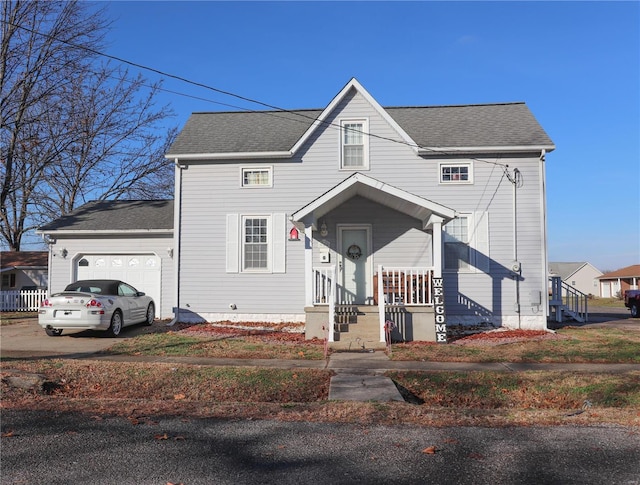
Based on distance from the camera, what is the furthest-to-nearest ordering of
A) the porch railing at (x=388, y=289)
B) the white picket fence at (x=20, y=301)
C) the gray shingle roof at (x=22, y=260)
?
the gray shingle roof at (x=22, y=260) < the white picket fence at (x=20, y=301) < the porch railing at (x=388, y=289)

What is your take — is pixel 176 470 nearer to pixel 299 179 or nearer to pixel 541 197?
pixel 299 179

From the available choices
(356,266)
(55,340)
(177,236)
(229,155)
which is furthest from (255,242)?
(55,340)

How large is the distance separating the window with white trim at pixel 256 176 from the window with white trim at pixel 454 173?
16.8 ft

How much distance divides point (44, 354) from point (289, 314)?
6635 mm

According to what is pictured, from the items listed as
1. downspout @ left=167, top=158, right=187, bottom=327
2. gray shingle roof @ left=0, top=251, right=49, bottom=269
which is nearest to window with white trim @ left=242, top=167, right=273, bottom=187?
downspout @ left=167, top=158, right=187, bottom=327

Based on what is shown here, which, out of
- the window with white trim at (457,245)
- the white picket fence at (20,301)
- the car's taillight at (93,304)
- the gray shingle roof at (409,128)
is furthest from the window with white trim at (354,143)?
the white picket fence at (20,301)

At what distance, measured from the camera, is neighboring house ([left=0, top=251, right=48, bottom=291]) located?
29.2 meters

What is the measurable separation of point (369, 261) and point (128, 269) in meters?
7.87

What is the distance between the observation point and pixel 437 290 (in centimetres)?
1251

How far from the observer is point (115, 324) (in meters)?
13.0

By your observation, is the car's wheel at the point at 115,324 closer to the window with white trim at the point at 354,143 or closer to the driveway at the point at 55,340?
the driveway at the point at 55,340

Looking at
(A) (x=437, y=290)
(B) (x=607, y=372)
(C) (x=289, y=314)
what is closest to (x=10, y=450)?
(B) (x=607, y=372)

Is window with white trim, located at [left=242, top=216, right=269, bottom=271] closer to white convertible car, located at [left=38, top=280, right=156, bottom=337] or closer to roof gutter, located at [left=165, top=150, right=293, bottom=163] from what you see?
roof gutter, located at [left=165, top=150, right=293, bottom=163]

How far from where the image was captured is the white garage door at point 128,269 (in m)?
16.7
